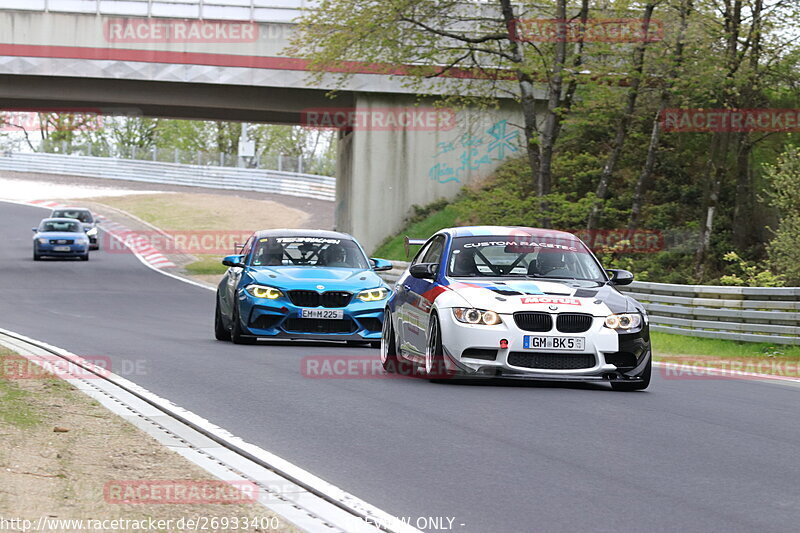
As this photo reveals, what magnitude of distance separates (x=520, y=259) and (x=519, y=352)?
1494 mm

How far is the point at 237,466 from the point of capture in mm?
7648

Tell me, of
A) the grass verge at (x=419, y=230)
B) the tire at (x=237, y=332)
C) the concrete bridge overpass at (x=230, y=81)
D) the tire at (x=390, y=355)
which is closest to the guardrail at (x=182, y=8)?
the concrete bridge overpass at (x=230, y=81)

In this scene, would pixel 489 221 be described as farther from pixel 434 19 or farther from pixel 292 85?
pixel 292 85

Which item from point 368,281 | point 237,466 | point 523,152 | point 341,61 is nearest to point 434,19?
point 341,61

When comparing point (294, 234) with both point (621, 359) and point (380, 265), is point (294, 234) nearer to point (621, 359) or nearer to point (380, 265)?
point (380, 265)

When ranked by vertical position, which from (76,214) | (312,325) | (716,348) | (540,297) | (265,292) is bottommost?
(76,214)

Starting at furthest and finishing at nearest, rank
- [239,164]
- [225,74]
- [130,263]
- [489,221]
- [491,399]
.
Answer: [239,164]
[130,263]
[225,74]
[489,221]
[491,399]

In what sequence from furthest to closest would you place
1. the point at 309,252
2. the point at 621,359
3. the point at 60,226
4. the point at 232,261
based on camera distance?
the point at 60,226, the point at 309,252, the point at 232,261, the point at 621,359

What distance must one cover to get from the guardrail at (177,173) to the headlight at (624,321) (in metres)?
66.0

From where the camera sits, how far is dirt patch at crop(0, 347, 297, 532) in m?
6.10

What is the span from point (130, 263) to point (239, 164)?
4063 centimetres

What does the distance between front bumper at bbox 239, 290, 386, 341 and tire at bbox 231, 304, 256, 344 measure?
153 millimetres

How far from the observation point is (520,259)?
13.1 m

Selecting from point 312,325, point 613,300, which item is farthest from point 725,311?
point 613,300
